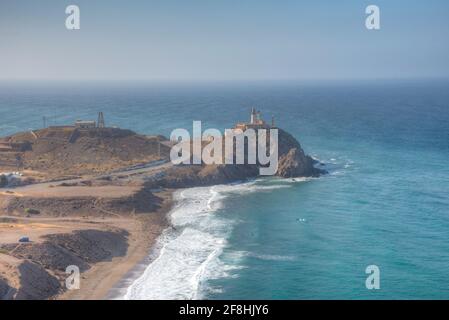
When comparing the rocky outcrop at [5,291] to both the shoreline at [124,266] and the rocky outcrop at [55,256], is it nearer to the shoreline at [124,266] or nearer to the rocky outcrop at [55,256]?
the rocky outcrop at [55,256]

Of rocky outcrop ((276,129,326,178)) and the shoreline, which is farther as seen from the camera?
rocky outcrop ((276,129,326,178))

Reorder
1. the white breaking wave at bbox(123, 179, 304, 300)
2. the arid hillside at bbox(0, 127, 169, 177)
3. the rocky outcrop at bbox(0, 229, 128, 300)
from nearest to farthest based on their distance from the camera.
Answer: the rocky outcrop at bbox(0, 229, 128, 300)
the white breaking wave at bbox(123, 179, 304, 300)
the arid hillside at bbox(0, 127, 169, 177)

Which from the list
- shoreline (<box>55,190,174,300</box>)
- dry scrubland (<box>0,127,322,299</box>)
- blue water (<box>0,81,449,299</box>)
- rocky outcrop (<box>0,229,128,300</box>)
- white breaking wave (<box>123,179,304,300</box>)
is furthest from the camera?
dry scrubland (<box>0,127,322,299</box>)

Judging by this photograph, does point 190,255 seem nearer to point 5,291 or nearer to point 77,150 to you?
point 5,291

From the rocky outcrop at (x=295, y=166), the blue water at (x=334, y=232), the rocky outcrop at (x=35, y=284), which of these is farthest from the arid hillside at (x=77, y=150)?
the rocky outcrop at (x=35, y=284)

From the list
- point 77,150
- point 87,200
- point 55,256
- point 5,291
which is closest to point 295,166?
point 87,200

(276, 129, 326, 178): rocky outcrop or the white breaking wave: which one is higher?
(276, 129, 326, 178): rocky outcrop

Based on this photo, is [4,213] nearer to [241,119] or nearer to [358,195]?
[358,195]

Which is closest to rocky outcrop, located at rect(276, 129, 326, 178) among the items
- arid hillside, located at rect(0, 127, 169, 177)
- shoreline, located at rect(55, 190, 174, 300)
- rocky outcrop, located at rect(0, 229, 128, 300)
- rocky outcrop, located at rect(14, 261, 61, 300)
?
arid hillside, located at rect(0, 127, 169, 177)

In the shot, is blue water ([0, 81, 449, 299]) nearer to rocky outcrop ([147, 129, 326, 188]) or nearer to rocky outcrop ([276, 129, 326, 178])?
rocky outcrop ([276, 129, 326, 178])
